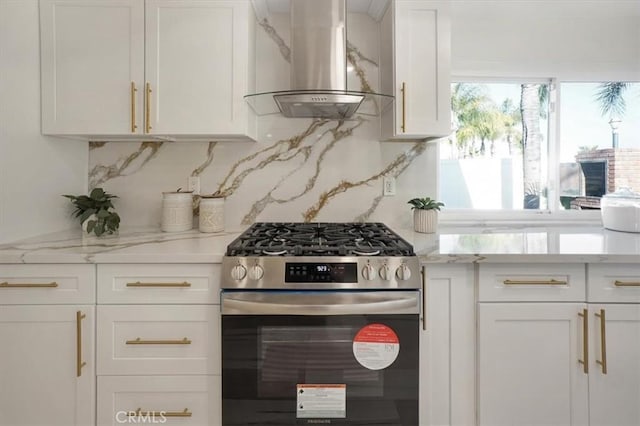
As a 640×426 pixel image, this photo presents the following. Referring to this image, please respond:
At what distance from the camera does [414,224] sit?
7.27 feet

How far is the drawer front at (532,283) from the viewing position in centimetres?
163

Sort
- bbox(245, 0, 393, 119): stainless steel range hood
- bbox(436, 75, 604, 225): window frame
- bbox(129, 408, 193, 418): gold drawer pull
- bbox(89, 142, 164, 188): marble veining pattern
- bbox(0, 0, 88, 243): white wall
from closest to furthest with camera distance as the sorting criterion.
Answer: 1. bbox(129, 408, 193, 418): gold drawer pull
2. bbox(0, 0, 88, 243): white wall
3. bbox(245, 0, 393, 119): stainless steel range hood
4. bbox(89, 142, 164, 188): marble veining pattern
5. bbox(436, 75, 604, 225): window frame

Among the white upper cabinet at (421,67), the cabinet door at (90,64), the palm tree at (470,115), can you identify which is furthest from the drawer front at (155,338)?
the palm tree at (470,115)

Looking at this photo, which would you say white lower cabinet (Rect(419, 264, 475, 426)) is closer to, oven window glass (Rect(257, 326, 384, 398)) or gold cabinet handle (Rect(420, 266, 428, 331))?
gold cabinet handle (Rect(420, 266, 428, 331))

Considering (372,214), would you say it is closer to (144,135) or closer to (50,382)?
(144,135)

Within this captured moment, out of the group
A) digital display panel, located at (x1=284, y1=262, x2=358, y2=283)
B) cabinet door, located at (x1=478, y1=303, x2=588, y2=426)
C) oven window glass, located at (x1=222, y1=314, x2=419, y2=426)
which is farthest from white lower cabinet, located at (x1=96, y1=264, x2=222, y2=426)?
cabinet door, located at (x1=478, y1=303, x2=588, y2=426)

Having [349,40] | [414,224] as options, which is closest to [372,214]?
[414,224]

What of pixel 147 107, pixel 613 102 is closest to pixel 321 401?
pixel 147 107

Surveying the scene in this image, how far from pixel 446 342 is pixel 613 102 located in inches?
80.3

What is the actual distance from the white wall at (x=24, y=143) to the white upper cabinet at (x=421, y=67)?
1.75 metres

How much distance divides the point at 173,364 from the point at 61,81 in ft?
4.77

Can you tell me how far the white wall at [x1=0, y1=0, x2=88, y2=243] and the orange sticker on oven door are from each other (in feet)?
5.31

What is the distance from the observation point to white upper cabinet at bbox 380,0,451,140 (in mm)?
1949

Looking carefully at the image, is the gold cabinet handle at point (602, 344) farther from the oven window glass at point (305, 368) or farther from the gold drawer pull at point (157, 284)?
the gold drawer pull at point (157, 284)
